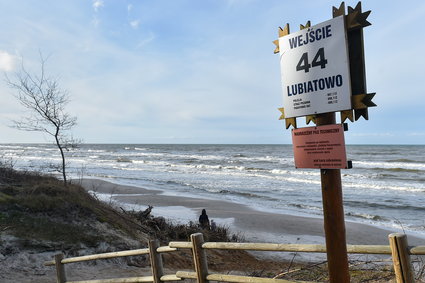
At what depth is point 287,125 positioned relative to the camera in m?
3.26

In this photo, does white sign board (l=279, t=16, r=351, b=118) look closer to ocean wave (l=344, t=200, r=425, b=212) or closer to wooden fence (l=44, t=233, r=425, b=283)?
wooden fence (l=44, t=233, r=425, b=283)

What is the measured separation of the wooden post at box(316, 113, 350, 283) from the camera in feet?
9.66

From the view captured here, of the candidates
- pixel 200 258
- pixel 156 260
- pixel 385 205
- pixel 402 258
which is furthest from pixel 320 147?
pixel 385 205

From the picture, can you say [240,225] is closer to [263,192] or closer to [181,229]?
[181,229]

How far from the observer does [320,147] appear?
2918 mm

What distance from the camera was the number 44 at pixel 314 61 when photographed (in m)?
2.89

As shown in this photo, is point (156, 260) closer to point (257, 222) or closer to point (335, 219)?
point (335, 219)

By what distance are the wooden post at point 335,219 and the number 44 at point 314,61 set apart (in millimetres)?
393

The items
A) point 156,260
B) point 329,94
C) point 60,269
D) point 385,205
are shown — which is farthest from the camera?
point 385,205

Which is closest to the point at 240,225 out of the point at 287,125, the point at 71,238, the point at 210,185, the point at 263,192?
the point at 71,238

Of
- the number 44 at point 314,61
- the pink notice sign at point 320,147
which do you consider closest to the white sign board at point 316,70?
the number 44 at point 314,61

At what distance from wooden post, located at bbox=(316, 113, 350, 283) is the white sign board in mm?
155

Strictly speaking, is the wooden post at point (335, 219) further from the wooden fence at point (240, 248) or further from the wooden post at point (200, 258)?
the wooden post at point (200, 258)

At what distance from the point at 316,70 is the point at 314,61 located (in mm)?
74
